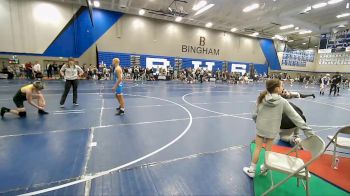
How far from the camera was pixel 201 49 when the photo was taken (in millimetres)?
24547

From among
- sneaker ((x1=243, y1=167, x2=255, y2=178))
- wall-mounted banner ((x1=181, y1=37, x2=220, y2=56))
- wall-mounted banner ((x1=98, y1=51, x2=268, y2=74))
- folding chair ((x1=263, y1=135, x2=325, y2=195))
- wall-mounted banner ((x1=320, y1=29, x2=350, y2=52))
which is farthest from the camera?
wall-mounted banner ((x1=181, y1=37, x2=220, y2=56))

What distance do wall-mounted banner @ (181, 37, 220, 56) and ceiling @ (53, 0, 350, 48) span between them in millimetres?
2257

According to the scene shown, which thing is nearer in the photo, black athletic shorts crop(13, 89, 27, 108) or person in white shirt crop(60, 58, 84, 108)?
black athletic shorts crop(13, 89, 27, 108)

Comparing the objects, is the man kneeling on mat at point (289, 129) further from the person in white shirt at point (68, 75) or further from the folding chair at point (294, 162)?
the person in white shirt at point (68, 75)

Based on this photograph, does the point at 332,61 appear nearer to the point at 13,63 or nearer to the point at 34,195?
the point at 34,195

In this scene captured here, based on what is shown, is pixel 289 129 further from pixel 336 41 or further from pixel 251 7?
pixel 336 41

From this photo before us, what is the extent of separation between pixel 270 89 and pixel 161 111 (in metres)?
4.26

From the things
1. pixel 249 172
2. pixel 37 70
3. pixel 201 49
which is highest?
pixel 201 49

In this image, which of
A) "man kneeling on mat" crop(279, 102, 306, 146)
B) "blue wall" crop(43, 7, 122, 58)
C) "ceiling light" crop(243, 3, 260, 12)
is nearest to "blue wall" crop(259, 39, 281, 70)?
"ceiling light" crop(243, 3, 260, 12)

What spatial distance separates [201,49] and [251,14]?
23.9ft

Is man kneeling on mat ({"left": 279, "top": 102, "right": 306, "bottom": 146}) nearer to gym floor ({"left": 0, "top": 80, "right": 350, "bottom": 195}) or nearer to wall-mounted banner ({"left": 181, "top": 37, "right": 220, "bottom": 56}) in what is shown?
gym floor ({"left": 0, "top": 80, "right": 350, "bottom": 195})

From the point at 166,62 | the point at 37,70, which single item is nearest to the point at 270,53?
the point at 166,62

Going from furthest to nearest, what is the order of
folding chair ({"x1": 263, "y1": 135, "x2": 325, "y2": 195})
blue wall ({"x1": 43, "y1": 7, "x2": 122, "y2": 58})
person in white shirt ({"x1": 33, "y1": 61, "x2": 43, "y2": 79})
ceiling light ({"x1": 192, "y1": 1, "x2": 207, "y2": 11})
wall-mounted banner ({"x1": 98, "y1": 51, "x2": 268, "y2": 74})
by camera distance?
1. wall-mounted banner ({"x1": 98, "y1": 51, "x2": 268, "y2": 74})
2. blue wall ({"x1": 43, "y1": 7, "x2": 122, "y2": 58})
3. ceiling light ({"x1": 192, "y1": 1, "x2": 207, "y2": 11})
4. person in white shirt ({"x1": 33, "y1": 61, "x2": 43, "y2": 79})
5. folding chair ({"x1": 263, "y1": 135, "x2": 325, "y2": 195})

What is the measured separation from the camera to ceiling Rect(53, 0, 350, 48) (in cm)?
1634
